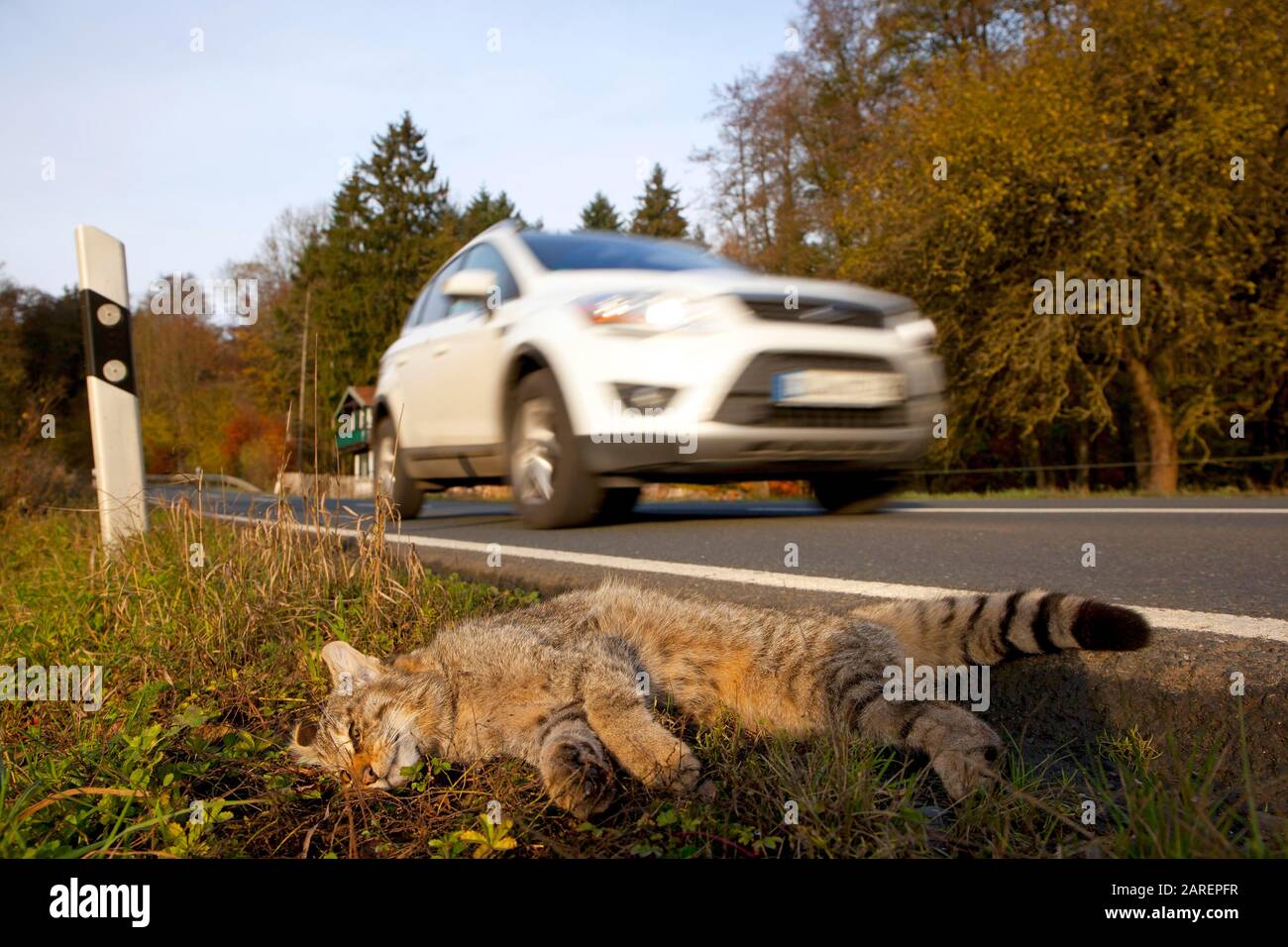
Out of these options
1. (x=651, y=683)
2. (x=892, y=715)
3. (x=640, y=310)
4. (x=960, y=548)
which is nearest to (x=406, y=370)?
(x=640, y=310)

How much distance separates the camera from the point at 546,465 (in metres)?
6.82

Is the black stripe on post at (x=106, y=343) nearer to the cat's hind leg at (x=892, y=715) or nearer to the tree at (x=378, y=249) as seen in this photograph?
the cat's hind leg at (x=892, y=715)

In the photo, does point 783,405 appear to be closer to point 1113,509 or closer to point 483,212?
point 1113,509

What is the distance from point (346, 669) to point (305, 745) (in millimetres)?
271

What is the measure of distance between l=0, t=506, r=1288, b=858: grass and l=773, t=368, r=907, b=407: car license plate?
10.9ft

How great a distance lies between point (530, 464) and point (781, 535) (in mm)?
2114

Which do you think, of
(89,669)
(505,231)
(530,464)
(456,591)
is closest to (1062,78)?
(505,231)

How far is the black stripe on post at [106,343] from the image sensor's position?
5.05m

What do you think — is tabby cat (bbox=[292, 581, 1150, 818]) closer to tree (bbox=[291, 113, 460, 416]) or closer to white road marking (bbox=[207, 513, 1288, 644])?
white road marking (bbox=[207, 513, 1288, 644])

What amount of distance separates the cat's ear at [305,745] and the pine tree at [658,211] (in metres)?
57.4

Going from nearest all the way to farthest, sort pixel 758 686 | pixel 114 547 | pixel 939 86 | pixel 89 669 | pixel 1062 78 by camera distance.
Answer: pixel 758 686, pixel 89 669, pixel 114 547, pixel 1062 78, pixel 939 86
